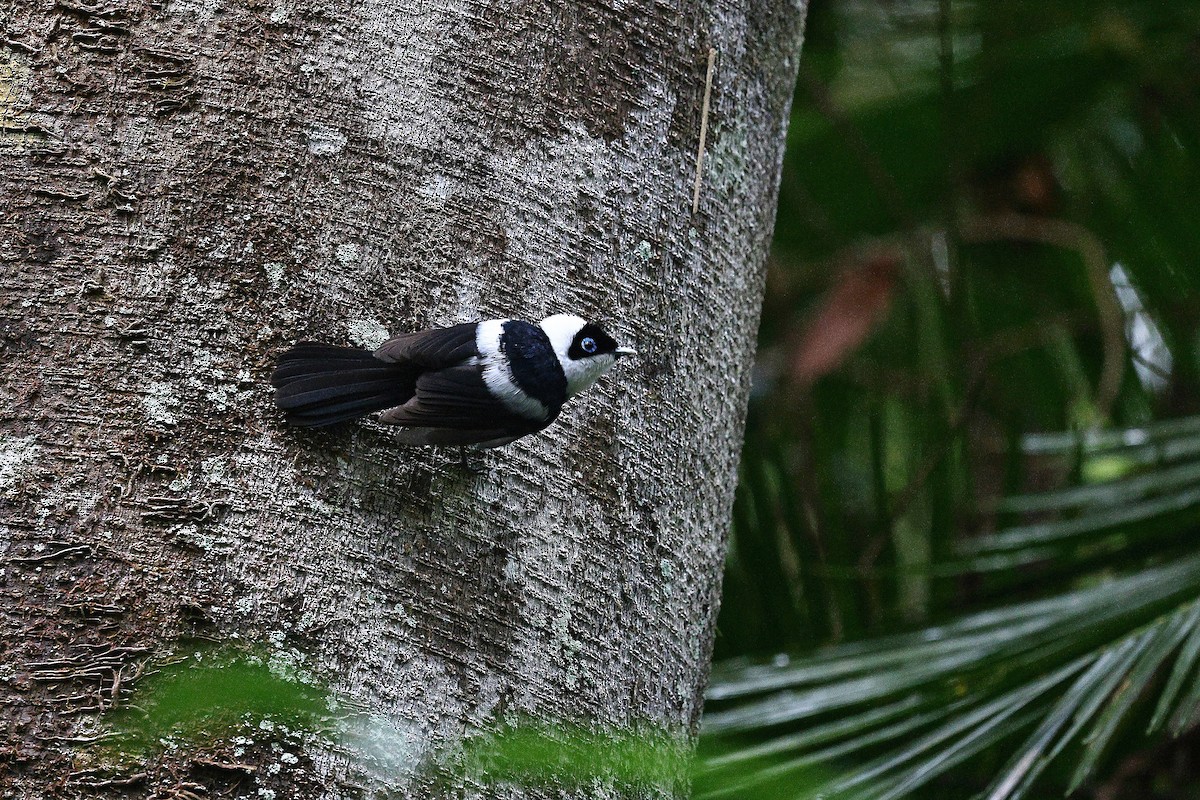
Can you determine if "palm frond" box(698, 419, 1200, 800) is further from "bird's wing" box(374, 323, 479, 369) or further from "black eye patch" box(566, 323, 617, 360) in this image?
"bird's wing" box(374, 323, 479, 369)

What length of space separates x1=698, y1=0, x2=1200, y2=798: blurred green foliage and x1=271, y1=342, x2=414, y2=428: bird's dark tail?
617 millimetres

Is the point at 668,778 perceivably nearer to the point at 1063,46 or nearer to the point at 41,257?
the point at 41,257

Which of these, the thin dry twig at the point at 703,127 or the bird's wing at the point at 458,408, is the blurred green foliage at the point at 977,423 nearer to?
the bird's wing at the point at 458,408

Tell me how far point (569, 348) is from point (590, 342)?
34 millimetres

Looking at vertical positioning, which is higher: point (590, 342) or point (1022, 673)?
point (590, 342)

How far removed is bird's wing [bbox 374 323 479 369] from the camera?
1.50m

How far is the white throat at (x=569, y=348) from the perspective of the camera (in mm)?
1582

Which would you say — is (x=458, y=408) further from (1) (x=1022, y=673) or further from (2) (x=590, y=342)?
(1) (x=1022, y=673)

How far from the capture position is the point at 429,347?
1.51m

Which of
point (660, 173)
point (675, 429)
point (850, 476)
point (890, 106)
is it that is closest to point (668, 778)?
point (675, 429)

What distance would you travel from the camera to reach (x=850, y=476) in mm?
3668

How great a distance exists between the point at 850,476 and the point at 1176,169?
130cm

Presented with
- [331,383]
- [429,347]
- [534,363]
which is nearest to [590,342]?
[534,363]

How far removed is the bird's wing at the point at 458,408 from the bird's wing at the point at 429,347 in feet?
0.09
